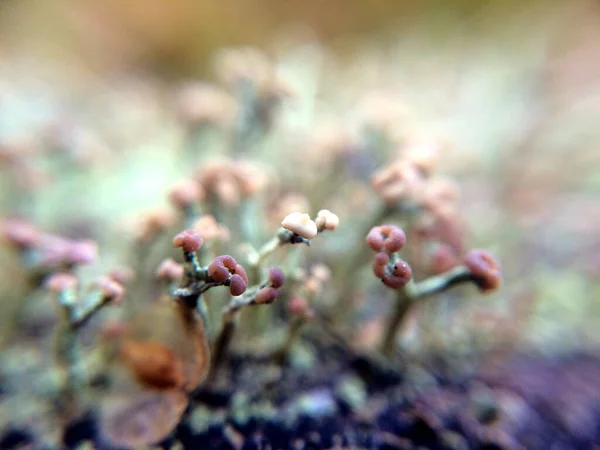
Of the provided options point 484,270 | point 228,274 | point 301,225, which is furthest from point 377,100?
point 228,274

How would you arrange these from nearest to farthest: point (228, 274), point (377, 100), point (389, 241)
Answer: point (228, 274), point (389, 241), point (377, 100)

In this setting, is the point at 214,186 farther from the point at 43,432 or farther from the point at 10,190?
the point at 10,190

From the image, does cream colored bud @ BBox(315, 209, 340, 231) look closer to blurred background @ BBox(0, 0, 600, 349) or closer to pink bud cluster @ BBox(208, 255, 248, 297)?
pink bud cluster @ BBox(208, 255, 248, 297)

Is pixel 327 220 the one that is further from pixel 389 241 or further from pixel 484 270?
pixel 484 270

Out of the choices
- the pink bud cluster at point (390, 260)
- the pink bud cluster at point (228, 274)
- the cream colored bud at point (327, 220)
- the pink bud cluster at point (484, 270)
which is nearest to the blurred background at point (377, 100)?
the pink bud cluster at point (484, 270)

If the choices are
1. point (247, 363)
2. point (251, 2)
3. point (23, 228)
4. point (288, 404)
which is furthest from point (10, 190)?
point (251, 2)

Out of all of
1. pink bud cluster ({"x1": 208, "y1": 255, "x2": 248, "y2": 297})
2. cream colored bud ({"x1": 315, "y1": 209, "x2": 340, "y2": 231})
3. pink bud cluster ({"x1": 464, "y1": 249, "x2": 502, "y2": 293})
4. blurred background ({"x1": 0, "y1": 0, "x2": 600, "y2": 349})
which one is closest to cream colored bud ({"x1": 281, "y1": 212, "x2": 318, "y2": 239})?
cream colored bud ({"x1": 315, "y1": 209, "x2": 340, "y2": 231})
